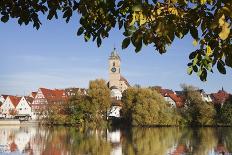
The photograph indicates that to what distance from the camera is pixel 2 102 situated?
101750 millimetres

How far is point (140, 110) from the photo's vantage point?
67.4 metres

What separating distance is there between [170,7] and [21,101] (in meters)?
94.1

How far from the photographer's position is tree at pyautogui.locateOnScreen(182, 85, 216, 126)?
71.8m

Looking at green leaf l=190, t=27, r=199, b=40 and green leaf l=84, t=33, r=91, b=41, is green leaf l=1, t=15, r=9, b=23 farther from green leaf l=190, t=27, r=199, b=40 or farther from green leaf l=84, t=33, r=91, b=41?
green leaf l=190, t=27, r=199, b=40

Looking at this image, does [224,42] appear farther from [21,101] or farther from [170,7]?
[21,101]

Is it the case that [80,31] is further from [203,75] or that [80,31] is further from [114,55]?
[114,55]

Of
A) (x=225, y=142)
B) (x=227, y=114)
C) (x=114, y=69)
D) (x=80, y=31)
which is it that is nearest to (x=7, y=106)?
(x=114, y=69)

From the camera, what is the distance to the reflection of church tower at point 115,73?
377ft

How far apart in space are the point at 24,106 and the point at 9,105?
454 cm

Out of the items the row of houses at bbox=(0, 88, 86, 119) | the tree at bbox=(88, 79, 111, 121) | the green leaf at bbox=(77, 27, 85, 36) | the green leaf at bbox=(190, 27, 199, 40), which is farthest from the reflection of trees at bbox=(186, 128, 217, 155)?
the row of houses at bbox=(0, 88, 86, 119)

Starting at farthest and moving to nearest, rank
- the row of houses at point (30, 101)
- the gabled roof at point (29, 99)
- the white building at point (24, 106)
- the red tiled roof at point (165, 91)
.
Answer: the red tiled roof at point (165, 91)
the gabled roof at point (29, 99)
the white building at point (24, 106)
the row of houses at point (30, 101)

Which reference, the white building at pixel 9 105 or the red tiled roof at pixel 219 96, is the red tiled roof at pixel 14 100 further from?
the red tiled roof at pixel 219 96

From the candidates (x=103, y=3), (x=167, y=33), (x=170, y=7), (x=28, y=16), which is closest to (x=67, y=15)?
(x=28, y=16)

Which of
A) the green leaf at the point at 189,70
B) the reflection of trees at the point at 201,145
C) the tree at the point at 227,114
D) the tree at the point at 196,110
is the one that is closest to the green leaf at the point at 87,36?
the green leaf at the point at 189,70
